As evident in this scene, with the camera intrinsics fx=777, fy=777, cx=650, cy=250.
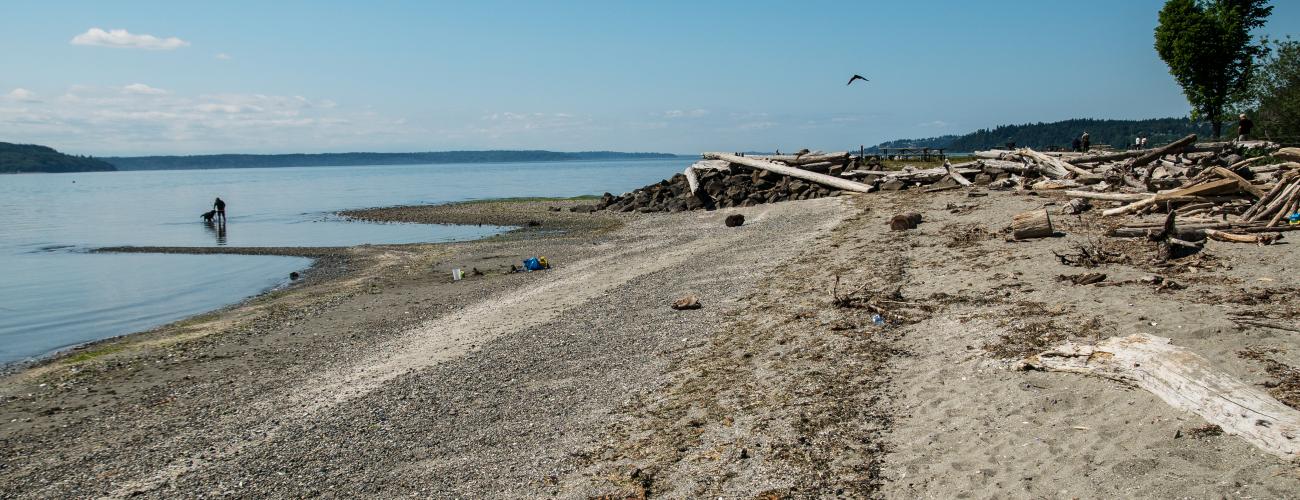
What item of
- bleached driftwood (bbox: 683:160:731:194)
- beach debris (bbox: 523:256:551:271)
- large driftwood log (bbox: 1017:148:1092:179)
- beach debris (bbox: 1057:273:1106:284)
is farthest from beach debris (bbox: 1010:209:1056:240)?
bleached driftwood (bbox: 683:160:731:194)

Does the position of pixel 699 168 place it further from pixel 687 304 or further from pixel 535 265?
pixel 687 304

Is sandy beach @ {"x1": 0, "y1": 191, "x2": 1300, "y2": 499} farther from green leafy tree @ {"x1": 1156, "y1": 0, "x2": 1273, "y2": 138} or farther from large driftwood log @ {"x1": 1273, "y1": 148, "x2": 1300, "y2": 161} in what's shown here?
green leafy tree @ {"x1": 1156, "y1": 0, "x2": 1273, "y2": 138}

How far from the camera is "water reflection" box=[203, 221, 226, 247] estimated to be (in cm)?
3256

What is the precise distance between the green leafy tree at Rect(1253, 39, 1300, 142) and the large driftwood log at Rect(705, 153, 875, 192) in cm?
1310

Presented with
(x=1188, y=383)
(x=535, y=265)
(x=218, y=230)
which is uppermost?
(x=1188, y=383)

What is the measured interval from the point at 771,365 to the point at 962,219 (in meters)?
10.3

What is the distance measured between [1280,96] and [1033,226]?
2138cm

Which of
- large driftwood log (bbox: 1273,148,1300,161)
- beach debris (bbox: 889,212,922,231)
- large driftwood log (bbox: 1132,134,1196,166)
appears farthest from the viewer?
large driftwood log (bbox: 1132,134,1196,166)

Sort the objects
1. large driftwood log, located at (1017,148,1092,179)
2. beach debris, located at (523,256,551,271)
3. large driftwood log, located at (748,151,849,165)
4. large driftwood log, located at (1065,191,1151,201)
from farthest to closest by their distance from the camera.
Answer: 1. large driftwood log, located at (748,151,849,165)
2. large driftwood log, located at (1017,148,1092,179)
3. beach debris, located at (523,256,551,271)
4. large driftwood log, located at (1065,191,1151,201)

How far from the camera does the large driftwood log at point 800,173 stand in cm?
2820

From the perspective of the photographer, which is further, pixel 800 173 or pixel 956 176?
pixel 800 173

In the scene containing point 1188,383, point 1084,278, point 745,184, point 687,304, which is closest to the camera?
point 1188,383

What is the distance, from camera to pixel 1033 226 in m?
12.6

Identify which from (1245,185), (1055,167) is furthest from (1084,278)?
(1055,167)
